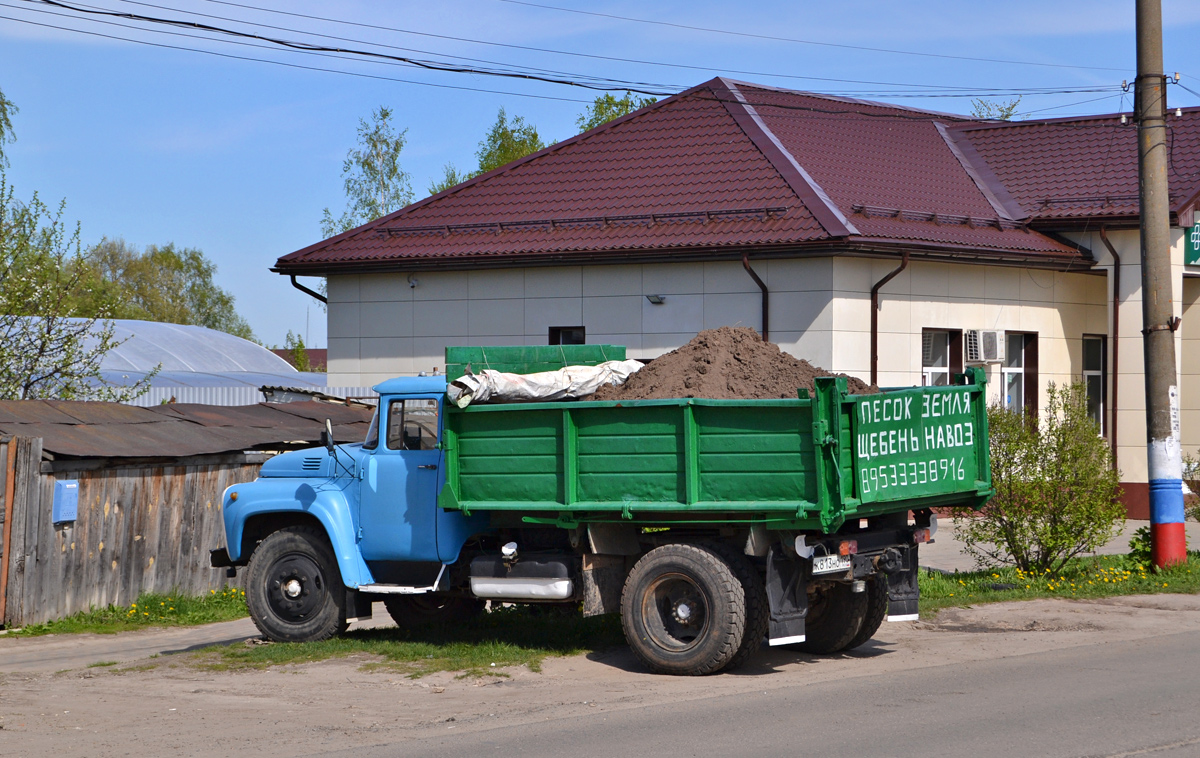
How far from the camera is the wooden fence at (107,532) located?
1275cm

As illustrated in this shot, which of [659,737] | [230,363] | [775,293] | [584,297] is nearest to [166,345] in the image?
[230,363]

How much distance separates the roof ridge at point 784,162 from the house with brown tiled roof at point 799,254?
5 cm

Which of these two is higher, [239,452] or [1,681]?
[239,452]

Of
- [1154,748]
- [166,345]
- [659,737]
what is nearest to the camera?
[1154,748]

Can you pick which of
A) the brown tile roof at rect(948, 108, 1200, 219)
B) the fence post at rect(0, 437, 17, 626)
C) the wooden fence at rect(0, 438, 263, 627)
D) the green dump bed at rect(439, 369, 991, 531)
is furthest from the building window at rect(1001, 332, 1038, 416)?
the fence post at rect(0, 437, 17, 626)

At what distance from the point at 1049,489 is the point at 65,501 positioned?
10.1m

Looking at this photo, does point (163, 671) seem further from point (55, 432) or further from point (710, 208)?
point (710, 208)

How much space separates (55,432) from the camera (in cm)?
1347

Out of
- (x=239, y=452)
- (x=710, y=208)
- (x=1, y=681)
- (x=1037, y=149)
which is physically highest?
(x=1037, y=149)

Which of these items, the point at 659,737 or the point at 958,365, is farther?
the point at 958,365

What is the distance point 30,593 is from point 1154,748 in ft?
34.0

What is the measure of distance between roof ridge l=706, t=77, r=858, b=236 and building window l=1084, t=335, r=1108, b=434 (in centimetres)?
626

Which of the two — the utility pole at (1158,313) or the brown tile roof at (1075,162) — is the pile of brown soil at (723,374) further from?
the brown tile roof at (1075,162)

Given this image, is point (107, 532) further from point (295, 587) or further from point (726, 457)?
point (726, 457)
